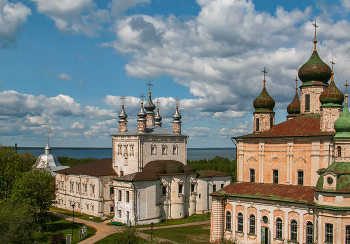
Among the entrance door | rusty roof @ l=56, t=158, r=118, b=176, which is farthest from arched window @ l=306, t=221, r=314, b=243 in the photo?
rusty roof @ l=56, t=158, r=118, b=176

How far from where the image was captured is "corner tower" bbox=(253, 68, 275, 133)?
3228 centimetres

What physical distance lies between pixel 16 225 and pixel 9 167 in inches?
574

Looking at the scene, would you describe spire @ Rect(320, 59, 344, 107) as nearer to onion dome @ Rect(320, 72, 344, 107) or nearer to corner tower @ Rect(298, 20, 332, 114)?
onion dome @ Rect(320, 72, 344, 107)

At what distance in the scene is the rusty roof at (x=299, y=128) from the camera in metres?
26.4

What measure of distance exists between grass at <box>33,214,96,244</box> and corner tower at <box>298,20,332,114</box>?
23.6 meters

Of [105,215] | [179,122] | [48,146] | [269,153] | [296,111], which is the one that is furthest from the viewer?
[48,146]

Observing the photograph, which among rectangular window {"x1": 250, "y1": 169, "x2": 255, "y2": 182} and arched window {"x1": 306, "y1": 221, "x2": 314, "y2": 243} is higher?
rectangular window {"x1": 250, "y1": 169, "x2": 255, "y2": 182}

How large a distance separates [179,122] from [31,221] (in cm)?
2336

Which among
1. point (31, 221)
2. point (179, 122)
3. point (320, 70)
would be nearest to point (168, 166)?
point (179, 122)

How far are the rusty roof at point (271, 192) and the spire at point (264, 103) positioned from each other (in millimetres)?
7836

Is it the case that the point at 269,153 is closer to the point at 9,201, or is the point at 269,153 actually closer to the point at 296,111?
the point at 296,111

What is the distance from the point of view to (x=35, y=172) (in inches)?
1326

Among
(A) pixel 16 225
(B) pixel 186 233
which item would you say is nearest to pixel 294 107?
(B) pixel 186 233

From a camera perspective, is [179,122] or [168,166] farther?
[179,122]
